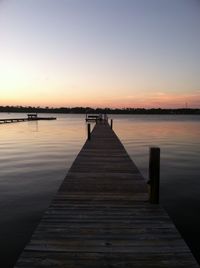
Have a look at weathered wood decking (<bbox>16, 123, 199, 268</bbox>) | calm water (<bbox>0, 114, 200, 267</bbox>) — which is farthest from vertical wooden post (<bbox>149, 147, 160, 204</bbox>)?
calm water (<bbox>0, 114, 200, 267</bbox>)

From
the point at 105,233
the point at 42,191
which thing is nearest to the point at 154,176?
the point at 105,233

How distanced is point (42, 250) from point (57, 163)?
1440 centimetres

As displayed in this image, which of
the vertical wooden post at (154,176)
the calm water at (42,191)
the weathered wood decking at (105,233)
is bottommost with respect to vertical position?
the calm water at (42,191)

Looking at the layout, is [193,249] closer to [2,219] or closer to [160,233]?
[160,233]

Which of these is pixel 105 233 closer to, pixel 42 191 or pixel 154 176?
pixel 154 176

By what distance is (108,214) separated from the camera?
6844 millimetres

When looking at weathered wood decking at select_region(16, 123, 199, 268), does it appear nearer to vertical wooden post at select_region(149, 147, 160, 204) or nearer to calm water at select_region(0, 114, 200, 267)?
vertical wooden post at select_region(149, 147, 160, 204)

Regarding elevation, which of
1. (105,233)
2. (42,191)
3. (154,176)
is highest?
(154,176)

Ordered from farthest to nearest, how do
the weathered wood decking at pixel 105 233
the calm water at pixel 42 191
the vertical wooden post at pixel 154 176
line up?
the calm water at pixel 42 191
the vertical wooden post at pixel 154 176
the weathered wood decking at pixel 105 233

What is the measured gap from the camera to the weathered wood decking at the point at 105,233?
4.75 m

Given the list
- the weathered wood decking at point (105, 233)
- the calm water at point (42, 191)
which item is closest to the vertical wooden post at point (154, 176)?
the weathered wood decking at point (105, 233)

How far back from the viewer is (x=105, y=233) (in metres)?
5.76

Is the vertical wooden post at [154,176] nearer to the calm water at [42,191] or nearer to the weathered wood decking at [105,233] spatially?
the weathered wood decking at [105,233]

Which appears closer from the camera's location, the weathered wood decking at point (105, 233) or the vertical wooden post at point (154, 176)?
the weathered wood decking at point (105, 233)
